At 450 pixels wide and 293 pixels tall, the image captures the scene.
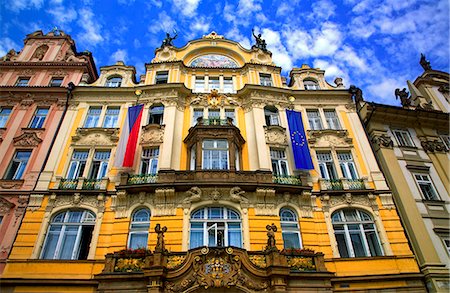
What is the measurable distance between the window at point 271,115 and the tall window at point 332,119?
4.08m

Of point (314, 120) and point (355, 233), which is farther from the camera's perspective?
point (314, 120)

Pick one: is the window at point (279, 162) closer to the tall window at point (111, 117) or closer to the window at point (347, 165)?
the window at point (347, 165)

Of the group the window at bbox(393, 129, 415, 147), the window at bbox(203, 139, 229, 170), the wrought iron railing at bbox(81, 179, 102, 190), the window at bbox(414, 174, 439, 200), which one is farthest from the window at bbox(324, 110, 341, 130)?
the wrought iron railing at bbox(81, 179, 102, 190)

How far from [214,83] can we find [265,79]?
461 cm

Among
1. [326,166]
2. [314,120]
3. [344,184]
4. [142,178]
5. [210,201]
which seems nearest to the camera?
[210,201]

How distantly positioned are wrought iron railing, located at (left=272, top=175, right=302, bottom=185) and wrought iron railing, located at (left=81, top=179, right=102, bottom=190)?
36.8ft

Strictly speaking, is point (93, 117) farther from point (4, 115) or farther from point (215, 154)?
point (215, 154)

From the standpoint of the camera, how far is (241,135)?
22.4m

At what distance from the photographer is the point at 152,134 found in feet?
73.0

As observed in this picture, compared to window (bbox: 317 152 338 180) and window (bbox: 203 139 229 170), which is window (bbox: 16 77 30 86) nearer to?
window (bbox: 203 139 229 170)

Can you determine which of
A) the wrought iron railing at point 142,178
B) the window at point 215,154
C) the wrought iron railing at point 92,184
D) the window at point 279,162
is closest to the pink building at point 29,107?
the wrought iron railing at point 92,184

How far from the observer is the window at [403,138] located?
23.2 meters

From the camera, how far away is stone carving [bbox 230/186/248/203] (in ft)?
61.0

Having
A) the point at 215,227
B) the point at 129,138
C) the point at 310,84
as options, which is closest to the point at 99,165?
the point at 129,138
